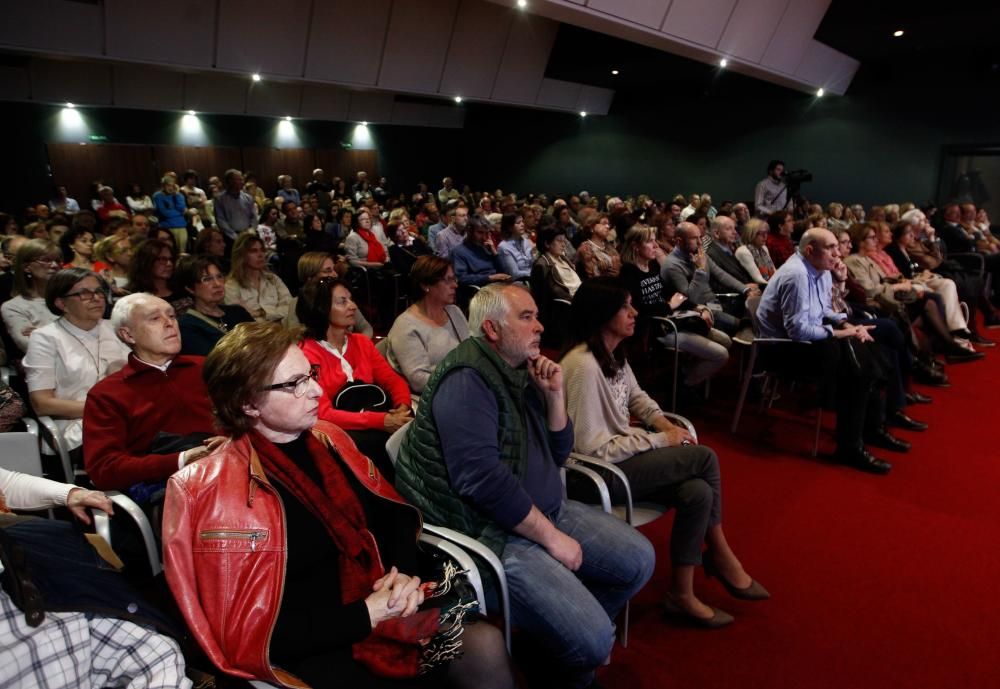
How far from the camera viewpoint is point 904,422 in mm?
4086

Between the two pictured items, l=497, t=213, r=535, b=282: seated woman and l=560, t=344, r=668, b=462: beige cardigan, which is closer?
l=560, t=344, r=668, b=462: beige cardigan

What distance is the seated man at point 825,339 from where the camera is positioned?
3496 mm

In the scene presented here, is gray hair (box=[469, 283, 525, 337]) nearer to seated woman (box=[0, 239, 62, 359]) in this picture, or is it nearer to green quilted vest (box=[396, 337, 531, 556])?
green quilted vest (box=[396, 337, 531, 556])

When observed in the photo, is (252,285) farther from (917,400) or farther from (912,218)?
(912,218)

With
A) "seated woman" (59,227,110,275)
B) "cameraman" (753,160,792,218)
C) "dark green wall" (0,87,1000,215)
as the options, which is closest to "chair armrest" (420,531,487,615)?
"seated woman" (59,227,110,275)

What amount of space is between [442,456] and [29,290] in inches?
118

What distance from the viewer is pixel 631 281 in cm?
441

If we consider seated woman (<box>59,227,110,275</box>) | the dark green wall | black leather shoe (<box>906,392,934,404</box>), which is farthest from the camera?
the dark green wall

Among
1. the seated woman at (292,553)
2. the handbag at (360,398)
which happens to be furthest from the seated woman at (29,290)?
the seated woman at (292,553)

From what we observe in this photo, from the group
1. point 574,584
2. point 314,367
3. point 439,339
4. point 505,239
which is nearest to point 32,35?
point 505,239

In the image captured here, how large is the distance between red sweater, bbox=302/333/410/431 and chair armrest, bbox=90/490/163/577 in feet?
2.65

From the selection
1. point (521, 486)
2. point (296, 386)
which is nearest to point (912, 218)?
point (521, 486)

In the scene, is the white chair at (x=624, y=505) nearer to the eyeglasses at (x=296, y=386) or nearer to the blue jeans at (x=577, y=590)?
the blue jeans at (x=577, y=590)

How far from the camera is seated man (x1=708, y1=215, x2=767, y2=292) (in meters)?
5.34
